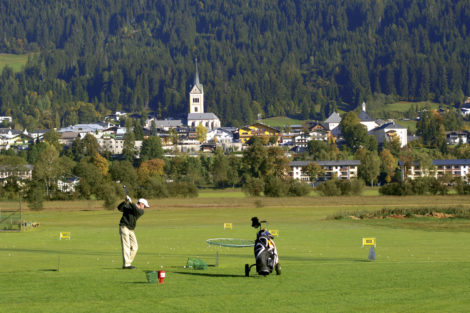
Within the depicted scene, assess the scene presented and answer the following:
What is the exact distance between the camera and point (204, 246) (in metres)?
35.6

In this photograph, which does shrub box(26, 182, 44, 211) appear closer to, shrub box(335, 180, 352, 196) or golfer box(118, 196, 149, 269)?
shrub box(335, 180, 352, 196)

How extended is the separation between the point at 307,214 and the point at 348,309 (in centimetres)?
5591

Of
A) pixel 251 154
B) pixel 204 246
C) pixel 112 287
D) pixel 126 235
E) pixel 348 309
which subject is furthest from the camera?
pixel 251 154

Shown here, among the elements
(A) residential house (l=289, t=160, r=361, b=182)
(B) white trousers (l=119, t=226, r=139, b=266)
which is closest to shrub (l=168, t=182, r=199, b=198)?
(A) residential house (l=289, t=160, r=361, b=182)

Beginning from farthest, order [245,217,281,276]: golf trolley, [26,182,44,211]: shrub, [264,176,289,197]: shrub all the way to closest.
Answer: [264,176,289,197]: shrub, [26,182,44,211]: shrub, [245,217,281,276]: golf trolley

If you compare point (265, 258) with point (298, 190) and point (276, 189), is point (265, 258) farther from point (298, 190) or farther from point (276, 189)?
point (298, 190)

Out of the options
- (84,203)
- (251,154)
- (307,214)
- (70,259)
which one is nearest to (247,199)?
(84,203)

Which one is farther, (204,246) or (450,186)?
(450,186)

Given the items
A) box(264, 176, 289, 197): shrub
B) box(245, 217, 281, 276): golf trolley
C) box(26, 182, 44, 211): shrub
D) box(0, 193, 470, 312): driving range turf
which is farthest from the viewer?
box(264, 176, 289, 197): shrub

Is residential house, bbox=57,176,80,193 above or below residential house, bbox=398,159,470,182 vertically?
below

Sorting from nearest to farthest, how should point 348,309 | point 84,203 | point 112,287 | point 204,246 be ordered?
point 348,309
point 112,287
point 204,246
point 84,203

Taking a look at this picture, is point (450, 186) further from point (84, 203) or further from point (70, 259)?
point (70, 259)

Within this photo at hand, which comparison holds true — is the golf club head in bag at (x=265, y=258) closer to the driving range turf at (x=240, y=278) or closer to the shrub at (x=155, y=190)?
the driving range turf at (x=240, y=278)

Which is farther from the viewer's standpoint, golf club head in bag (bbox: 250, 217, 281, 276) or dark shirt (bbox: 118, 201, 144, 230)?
dark shirt (bbox: 118, 201, 144, 230)
